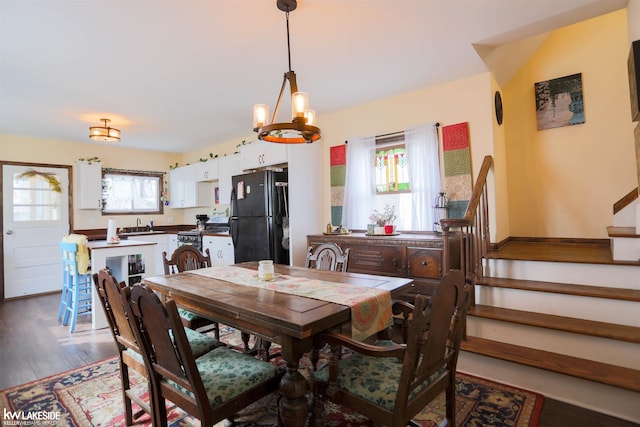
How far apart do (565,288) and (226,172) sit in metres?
4.89

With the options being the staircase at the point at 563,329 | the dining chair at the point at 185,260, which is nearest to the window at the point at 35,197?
the dining chair at the point at 185,260

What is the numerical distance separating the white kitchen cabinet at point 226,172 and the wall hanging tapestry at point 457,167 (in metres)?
3.28

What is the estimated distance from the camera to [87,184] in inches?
213

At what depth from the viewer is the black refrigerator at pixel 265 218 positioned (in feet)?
13.6

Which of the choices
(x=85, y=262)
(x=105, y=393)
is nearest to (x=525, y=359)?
(x=105, y=393)

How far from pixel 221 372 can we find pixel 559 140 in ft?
14.2

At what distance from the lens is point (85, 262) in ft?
11.1

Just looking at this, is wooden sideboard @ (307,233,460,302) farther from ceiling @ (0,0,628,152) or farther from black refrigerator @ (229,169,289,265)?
ceiling @ (0,0,628,152)

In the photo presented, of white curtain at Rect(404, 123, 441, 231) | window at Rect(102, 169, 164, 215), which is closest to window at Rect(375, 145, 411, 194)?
white curtain at Rect(404, 123, 441, 231)

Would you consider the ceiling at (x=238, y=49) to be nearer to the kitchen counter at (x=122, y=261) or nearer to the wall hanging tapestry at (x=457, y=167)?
the wall hanging tapestry at (x=457, y=167)

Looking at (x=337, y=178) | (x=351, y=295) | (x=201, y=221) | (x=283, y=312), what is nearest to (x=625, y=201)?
(x=337, y=178)

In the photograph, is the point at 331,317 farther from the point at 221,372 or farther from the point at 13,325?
the point at 13,325

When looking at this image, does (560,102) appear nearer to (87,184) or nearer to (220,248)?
(220,248)

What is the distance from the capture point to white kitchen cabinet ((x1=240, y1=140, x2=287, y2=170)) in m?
4.40
